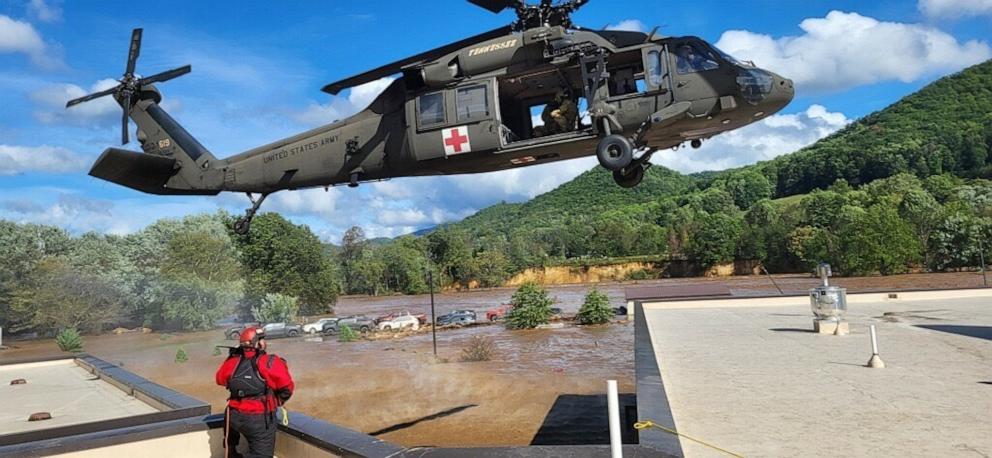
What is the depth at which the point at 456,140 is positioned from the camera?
22.1 ft

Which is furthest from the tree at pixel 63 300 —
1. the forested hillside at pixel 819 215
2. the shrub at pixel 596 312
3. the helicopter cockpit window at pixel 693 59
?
the helicopter cockpit window at pixel 693 59

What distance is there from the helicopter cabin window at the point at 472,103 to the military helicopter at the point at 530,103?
11 millimetres

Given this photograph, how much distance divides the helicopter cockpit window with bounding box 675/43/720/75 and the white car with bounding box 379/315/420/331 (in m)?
45.1

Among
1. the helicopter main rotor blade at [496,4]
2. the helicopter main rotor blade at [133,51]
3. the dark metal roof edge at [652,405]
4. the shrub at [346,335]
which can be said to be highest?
the helicopter main rotor blade at [133,51]

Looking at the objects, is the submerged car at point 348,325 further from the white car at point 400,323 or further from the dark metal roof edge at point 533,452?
the dark metal roof edge at point 533,452

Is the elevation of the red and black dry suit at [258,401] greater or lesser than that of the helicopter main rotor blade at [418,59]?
lesser

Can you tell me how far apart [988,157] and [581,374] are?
343 feet

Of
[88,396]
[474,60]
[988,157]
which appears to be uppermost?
[988,157]

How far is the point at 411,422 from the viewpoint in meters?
22.8

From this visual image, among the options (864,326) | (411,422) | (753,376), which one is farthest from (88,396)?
(864,326)

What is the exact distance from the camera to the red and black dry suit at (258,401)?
5301 mm

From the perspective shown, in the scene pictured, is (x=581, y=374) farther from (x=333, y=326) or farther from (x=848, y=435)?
(x=333, y=326)

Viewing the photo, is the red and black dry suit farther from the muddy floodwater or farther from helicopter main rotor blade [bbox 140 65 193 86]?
the muddy floodwater

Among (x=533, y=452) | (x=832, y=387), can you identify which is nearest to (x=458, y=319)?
(x=832, y=387)
